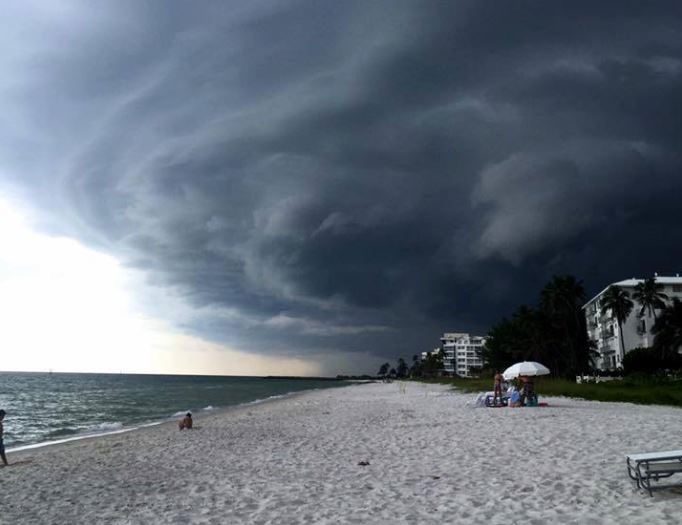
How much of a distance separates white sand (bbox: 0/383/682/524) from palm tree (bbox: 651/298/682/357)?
180 ft

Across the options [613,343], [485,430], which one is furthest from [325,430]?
[613,343]

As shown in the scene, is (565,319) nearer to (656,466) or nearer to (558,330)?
(558,330)

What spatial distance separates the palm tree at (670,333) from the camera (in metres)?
65.8

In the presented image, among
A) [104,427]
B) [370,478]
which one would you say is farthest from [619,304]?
[370,478]

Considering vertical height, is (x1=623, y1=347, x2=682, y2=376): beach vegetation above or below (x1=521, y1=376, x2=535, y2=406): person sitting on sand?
above

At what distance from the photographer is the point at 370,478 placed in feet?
35.1

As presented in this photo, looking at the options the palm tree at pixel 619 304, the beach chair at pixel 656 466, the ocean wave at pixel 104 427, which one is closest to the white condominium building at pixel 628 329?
the palm tree at pixel 619 304

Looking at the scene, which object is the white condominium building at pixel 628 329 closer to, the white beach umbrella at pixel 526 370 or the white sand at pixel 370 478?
the white beach umbrella at pixel 526 370

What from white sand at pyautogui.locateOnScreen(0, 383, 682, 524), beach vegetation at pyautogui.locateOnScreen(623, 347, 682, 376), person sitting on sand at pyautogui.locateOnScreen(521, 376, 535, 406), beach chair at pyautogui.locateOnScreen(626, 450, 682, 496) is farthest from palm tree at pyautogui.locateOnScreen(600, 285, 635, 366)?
beach chair at pyautogui.locateOnScreen(626, 450, 682, 496)

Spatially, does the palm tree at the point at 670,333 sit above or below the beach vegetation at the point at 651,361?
above

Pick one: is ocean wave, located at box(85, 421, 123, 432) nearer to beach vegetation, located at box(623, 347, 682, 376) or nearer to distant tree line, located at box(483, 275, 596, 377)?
beach vegetation, located at box(623, 347, 682, 376)

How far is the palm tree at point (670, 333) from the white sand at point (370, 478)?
54907 millimetres

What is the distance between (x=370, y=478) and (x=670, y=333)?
68430 millimetres

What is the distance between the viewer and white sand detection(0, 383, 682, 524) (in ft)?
26.9
